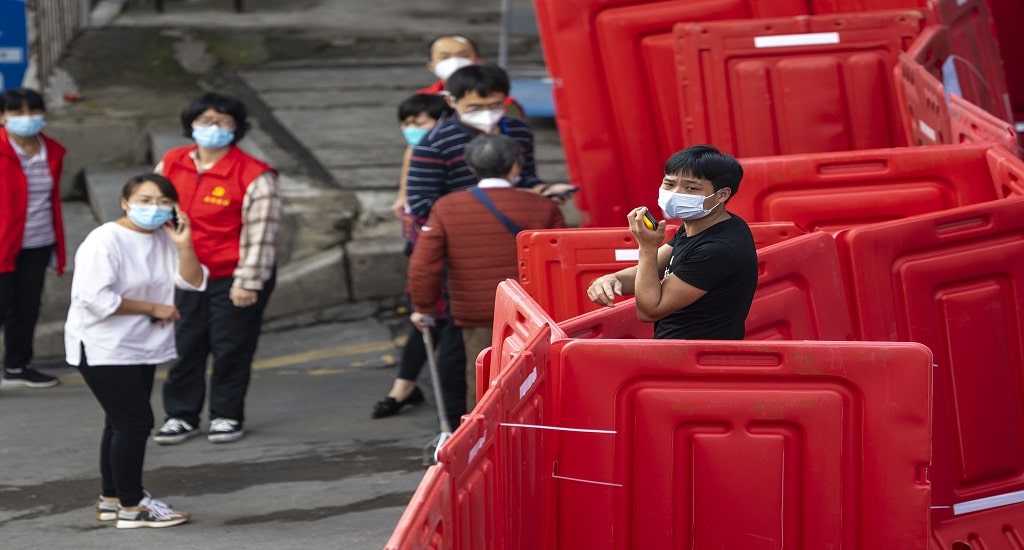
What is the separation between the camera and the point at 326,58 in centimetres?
1453

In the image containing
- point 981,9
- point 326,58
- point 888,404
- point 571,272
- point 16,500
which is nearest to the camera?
point 888,404

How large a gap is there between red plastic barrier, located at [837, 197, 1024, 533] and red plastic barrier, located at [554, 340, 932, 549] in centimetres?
126

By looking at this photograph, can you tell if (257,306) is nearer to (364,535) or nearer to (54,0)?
(364,535)

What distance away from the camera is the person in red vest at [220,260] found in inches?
292

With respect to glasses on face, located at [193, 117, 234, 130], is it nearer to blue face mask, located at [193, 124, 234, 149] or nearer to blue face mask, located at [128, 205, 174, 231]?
blue face mask, located at [193, 124, 234, 149]

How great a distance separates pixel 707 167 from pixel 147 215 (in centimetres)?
273

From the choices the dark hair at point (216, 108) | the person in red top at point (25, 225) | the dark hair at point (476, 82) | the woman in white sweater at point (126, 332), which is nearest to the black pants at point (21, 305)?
the person in red top at point (25, 225)

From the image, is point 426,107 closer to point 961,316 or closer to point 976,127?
point 976,127

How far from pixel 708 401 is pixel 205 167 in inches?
157

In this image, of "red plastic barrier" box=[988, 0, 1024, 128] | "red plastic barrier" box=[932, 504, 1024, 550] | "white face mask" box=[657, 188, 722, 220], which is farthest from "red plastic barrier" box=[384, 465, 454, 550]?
"red plastic barrier" box=[988, 0, 1024, 128]

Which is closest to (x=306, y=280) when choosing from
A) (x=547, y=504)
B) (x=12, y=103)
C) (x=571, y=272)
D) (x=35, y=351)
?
(x=35, y=351)

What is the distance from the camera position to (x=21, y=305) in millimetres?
8688

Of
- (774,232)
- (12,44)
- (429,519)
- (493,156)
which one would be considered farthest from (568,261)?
(12,44)

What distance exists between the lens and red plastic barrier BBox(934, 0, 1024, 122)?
323 inches
